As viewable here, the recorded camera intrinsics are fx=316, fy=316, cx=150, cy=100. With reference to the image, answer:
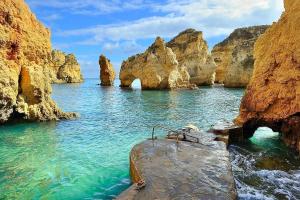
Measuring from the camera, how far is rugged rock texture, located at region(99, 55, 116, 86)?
9793cm

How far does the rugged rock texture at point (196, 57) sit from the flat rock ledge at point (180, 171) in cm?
7706

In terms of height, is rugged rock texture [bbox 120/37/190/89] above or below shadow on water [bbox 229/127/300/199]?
above

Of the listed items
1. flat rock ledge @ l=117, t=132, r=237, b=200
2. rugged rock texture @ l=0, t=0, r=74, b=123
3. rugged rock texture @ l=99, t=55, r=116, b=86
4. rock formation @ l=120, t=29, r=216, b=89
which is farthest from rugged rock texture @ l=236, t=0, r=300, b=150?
rugged rock texture @ l=99, t=55, r=116, b=86

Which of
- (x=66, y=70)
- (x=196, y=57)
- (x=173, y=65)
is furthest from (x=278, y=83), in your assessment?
(x=66, y=70)

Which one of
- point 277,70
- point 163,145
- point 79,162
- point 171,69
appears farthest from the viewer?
point 171,69

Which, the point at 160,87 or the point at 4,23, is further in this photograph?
the point at 160,87

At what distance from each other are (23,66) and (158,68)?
1820 inches

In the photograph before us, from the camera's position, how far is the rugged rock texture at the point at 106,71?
3856 inches

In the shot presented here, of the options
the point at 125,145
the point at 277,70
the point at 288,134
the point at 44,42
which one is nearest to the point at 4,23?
the point at 44,42

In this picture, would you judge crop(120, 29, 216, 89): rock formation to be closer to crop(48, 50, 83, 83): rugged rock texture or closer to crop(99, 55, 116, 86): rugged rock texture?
crop(99, 55, 116, 86): rugged rock texture

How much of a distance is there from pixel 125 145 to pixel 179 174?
8935 millimetres

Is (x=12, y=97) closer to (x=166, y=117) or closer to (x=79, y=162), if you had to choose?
(x=79, y=162)

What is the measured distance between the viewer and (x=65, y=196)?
11.2 meters

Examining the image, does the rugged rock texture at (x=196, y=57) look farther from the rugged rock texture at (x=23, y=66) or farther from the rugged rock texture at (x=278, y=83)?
the rugged rock texture at (x=278, y=83)
